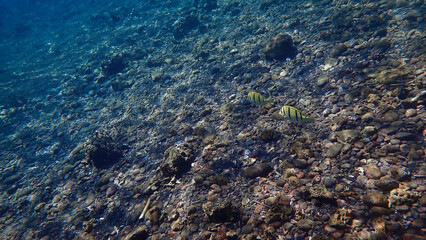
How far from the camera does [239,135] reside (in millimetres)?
6820

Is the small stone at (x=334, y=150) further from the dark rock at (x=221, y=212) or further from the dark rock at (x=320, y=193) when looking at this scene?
the dark rock at (x=221, y=212)

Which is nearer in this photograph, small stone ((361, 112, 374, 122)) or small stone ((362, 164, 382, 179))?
small stone ((362, 164, 382, 179))

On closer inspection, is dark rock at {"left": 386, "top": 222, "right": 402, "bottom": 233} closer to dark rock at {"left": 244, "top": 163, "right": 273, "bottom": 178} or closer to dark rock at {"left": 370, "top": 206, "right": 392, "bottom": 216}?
dark rock at {"left": 370, "top": 206, "right": 392, "bottom": 216}

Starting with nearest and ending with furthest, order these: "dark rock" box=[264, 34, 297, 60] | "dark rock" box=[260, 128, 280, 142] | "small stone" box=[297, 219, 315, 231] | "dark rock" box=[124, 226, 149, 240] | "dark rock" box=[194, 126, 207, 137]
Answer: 1. "small stone" box=[297, 219, 315, 231]
2. "dark rock" box=[124, 226, 149, 240]
3. "dark rock" box=[260, 128, 280, 142]
4. "dark rock" box=[194, 126, 207, 137]
5. "dark rock" box=[264, 34, 297, 60]

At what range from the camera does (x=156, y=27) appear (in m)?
19.8

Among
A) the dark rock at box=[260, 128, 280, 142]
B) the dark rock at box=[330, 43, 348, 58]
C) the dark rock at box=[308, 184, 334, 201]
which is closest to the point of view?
the dark rock at box=[308, 184, 334, 201]

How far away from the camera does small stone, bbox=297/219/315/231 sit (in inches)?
142

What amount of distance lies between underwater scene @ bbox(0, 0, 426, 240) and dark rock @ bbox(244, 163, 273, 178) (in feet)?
0.10

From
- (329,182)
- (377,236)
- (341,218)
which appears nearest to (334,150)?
(329,182)

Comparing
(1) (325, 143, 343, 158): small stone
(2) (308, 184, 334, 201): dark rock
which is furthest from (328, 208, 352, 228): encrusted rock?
(1) (325, 143, 343, 158): small stone

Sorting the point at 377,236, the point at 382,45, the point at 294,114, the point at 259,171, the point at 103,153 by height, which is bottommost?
the point at 377,236

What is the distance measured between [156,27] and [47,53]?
16.2 metres

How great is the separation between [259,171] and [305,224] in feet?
5.61

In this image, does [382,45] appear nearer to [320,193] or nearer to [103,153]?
[320,193]
